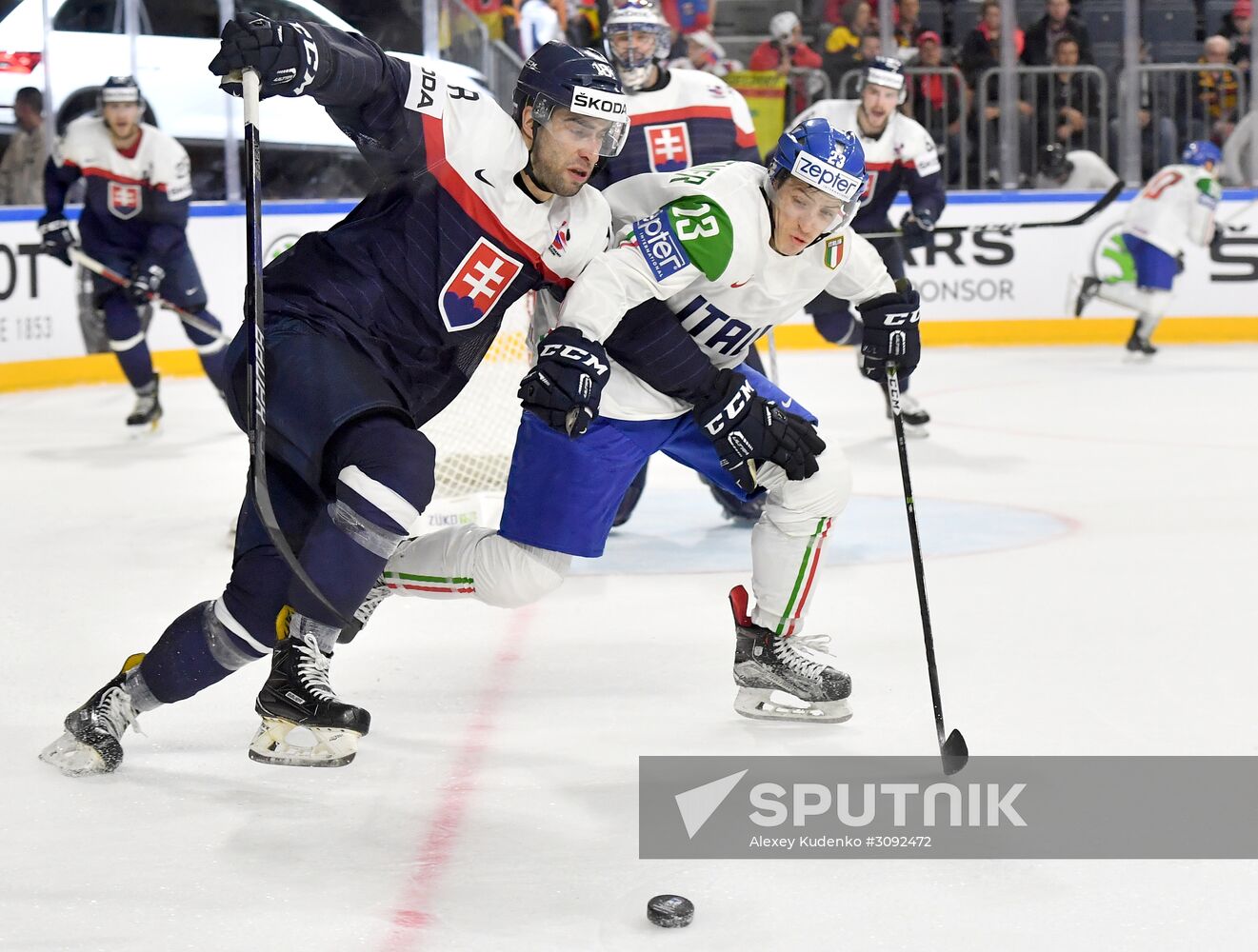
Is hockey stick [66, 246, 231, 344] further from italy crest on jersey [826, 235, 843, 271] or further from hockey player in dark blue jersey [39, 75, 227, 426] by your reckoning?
italy crest on jersey [826, 235, 843, 271]

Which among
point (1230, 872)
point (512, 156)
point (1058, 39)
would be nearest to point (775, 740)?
point (1230, 872)

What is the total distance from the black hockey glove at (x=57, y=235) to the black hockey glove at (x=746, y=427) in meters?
4.55

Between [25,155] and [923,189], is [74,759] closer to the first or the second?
[923,189]

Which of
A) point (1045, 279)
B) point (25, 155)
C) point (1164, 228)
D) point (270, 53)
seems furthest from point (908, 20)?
point (270, 53)

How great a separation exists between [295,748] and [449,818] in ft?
1.11

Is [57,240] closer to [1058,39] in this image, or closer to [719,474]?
[719,474]

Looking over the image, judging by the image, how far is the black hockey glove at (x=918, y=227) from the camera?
20.8 ft

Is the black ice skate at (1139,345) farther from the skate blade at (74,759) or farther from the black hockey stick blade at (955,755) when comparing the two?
the skate blade at (74,759)

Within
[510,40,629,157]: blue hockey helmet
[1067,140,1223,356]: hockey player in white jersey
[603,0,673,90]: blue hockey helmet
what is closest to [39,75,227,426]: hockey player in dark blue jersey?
[603,0,673,90]: blue hockey helmet

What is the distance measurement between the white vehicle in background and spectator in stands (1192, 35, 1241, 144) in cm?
418

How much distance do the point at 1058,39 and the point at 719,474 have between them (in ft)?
24.6

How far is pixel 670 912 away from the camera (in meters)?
1.93

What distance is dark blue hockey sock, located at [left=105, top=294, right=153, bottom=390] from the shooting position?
21.2 ft

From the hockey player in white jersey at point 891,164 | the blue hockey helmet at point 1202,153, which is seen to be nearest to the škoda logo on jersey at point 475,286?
the hockey player in white jersey at point 891,164
